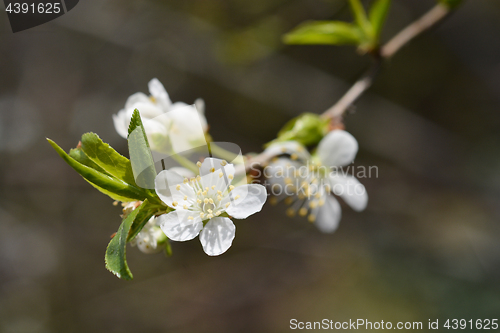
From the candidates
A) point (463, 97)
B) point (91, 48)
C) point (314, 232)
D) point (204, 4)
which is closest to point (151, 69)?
point (91, 48)

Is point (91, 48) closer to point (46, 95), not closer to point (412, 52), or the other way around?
point (46, 95)

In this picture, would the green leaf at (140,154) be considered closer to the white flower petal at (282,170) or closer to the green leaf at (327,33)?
the white flower petal at (282,170)

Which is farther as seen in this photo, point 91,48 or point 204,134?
point 91,48

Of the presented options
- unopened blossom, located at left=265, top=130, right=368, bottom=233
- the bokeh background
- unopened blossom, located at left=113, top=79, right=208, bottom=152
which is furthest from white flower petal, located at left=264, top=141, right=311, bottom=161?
the bokeh background

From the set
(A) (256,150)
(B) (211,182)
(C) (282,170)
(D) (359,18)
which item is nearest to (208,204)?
(B) (211,182)

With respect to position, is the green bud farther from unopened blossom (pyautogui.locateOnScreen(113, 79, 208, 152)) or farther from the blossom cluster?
unopened blossom (pyautogui.locateOnScreen(113, 79, 208, 152))

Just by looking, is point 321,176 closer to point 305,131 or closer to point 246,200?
point 305,131

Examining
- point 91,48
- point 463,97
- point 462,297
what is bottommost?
point 462,297
